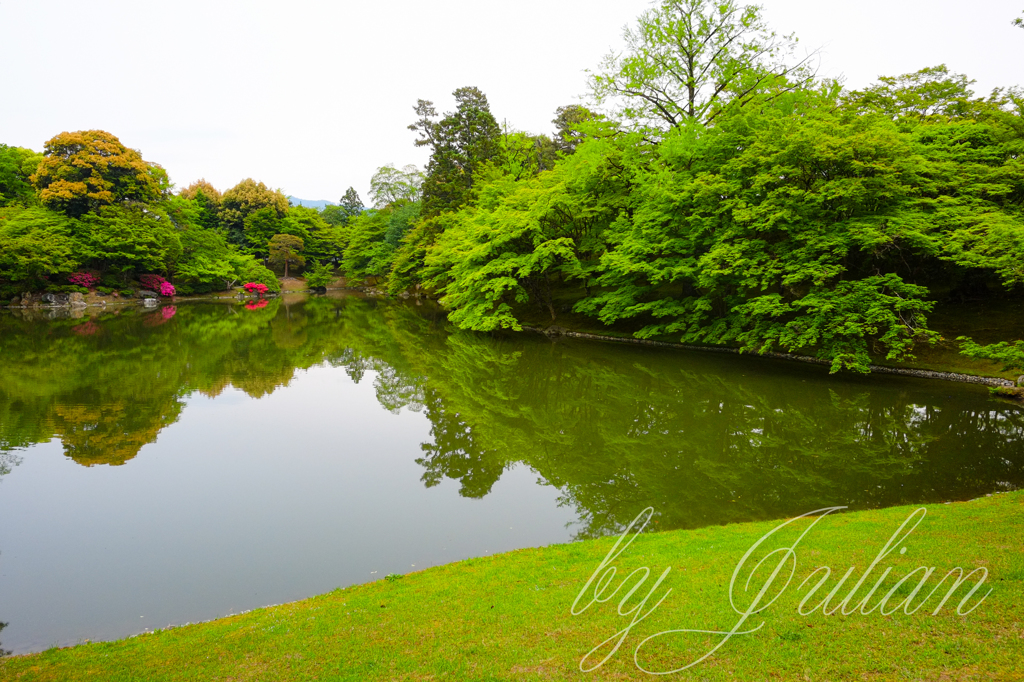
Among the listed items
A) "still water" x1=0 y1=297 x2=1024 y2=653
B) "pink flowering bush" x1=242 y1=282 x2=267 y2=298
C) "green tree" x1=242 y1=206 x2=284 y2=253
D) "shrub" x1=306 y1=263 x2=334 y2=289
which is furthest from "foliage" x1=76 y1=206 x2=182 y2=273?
"still water" x1=0 y1=297 x2=1024 y2=653

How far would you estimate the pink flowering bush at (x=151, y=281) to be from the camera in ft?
143

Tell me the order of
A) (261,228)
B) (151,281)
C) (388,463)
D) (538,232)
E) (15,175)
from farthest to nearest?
(261,228) < (151,281) < (15,175) < (538,232) < (388,463)

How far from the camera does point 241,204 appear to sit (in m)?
60.8

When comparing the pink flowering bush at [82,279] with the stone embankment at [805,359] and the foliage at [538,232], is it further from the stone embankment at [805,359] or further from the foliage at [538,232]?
the stone embankment at [805,359]

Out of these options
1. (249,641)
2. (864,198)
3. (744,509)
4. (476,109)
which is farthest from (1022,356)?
(476,109)

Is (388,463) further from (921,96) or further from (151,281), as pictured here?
(151,281)

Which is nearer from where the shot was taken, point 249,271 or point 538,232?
point 538,232

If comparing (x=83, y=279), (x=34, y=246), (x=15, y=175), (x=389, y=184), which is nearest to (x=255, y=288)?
(x=83, y=279)

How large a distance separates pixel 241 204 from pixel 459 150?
103 ft

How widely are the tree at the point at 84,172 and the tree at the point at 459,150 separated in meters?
22.7

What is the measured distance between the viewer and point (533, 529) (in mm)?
7359

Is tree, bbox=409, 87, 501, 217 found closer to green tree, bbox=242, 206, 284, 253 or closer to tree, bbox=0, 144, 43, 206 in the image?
green tree, bbox=242, 206, 284, 253

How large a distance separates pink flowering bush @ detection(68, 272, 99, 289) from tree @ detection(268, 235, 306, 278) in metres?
19.9

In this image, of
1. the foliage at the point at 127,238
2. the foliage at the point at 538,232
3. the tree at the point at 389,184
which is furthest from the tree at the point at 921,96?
the tree at the point at 389,184
